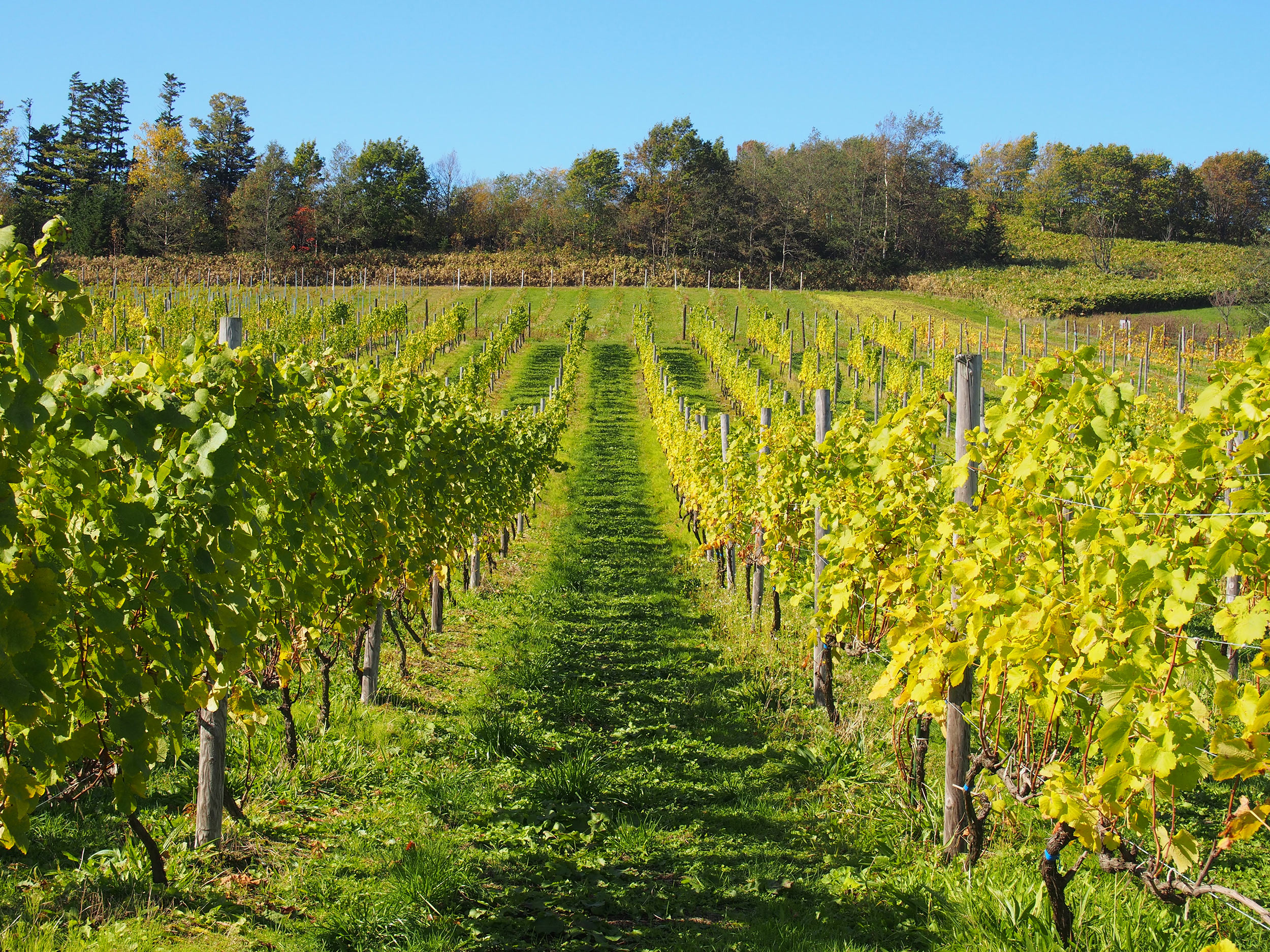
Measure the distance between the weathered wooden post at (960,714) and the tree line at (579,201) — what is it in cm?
5400

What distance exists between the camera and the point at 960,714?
11.5 feet

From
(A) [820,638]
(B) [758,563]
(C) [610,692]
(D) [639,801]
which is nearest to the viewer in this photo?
(D) [639,801]

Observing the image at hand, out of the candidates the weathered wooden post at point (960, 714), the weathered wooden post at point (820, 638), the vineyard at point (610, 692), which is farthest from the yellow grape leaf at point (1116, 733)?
the weathered wooden post at point (820, 638)

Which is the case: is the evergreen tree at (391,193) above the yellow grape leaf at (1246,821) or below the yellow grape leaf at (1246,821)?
above

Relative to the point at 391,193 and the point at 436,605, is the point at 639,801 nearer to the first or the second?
the point at 436,605

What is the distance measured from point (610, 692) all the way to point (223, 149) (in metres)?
66.4

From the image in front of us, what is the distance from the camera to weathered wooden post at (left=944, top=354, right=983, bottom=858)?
3.44m

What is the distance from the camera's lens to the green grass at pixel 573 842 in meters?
2.91

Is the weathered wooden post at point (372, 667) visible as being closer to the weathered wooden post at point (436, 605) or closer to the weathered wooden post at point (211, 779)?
the weathered wooden post at point (436, 605)

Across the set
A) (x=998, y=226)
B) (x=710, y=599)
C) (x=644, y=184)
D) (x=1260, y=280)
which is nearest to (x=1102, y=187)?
(x=998, y=226)

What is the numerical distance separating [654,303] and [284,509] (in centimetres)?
4014

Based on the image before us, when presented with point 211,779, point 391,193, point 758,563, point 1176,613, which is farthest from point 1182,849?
point 391,193

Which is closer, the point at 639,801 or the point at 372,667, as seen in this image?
the point at 639,801

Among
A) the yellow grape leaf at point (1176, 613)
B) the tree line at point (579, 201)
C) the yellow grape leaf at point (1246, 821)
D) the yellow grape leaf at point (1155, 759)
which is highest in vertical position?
the tree line at point (579, 201)
